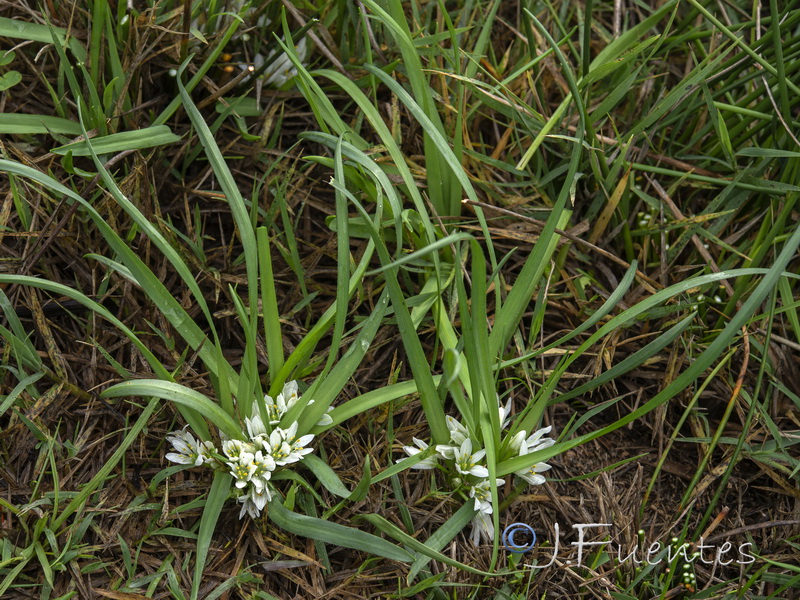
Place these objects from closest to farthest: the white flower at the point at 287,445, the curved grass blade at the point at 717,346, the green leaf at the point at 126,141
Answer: the curved grass blade at the point at 717,346 < the white flower at the point at 287,445 < the green leaf at the point at 126,141

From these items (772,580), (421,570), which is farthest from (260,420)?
(772,580)

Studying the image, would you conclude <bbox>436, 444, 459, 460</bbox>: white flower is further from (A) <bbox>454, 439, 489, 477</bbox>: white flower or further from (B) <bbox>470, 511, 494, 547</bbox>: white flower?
(B) <bbox>470, 511, 494, 547</bbox>: white flower

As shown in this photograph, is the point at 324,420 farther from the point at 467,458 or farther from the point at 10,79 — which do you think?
the point at 10,79

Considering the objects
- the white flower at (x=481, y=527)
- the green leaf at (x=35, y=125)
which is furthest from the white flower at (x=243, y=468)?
the green leaf at (x=35, y=125)

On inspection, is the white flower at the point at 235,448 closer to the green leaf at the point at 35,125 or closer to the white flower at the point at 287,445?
the white flower at the point at 287,445

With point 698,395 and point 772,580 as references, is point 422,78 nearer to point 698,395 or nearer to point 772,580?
point 698,395

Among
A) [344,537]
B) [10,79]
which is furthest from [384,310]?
[10,79]

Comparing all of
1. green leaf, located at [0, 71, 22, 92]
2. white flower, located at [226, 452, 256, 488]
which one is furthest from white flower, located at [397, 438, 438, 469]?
green leaf, located at [0, 71, 22, 92]
